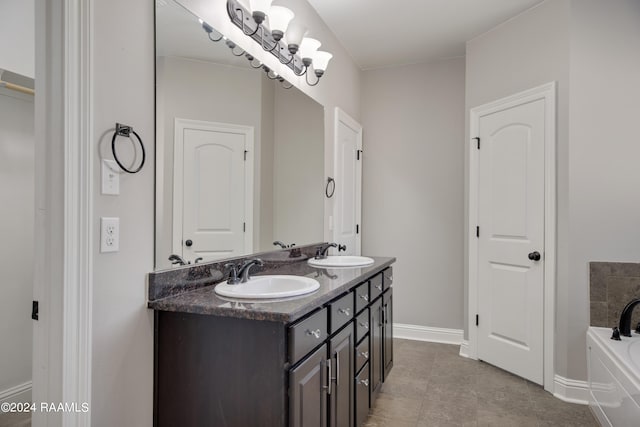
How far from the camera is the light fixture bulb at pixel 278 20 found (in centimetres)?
201

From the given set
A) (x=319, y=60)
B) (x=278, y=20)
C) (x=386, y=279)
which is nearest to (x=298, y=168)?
(x=319, y=60)

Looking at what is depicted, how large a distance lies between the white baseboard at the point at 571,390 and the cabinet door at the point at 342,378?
1619mm

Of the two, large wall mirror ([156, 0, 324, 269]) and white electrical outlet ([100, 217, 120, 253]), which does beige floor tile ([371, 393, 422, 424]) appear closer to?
large wall mirror ([156, 0, 324, 269])

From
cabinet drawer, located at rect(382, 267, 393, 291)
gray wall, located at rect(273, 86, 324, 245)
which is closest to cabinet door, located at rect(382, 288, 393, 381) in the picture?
cabinet drawer, located at rect(382, 267, 393, 291)

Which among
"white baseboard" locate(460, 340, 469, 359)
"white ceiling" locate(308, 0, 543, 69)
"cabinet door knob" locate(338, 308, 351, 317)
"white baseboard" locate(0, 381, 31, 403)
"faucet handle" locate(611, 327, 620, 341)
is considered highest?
"white ceiling" locate(308, 0, 543, 69)

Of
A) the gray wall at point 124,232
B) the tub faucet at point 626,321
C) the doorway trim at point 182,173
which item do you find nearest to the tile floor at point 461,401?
the tub faucet at point 626,321

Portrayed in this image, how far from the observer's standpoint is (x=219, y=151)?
70.4 inches

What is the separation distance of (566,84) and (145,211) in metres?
2.75

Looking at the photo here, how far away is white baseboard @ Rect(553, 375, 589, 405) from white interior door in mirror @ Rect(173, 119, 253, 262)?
7.54 ft

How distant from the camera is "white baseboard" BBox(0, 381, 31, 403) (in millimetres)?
2164

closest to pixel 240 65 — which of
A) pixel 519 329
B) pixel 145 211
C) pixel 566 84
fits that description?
pixel 145 211

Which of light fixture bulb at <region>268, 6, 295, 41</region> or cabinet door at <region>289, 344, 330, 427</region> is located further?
light fixture bulb at <region>268, 6, 295, 41</region>

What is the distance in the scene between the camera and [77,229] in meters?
1.10

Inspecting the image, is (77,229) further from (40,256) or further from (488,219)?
(488,219)
